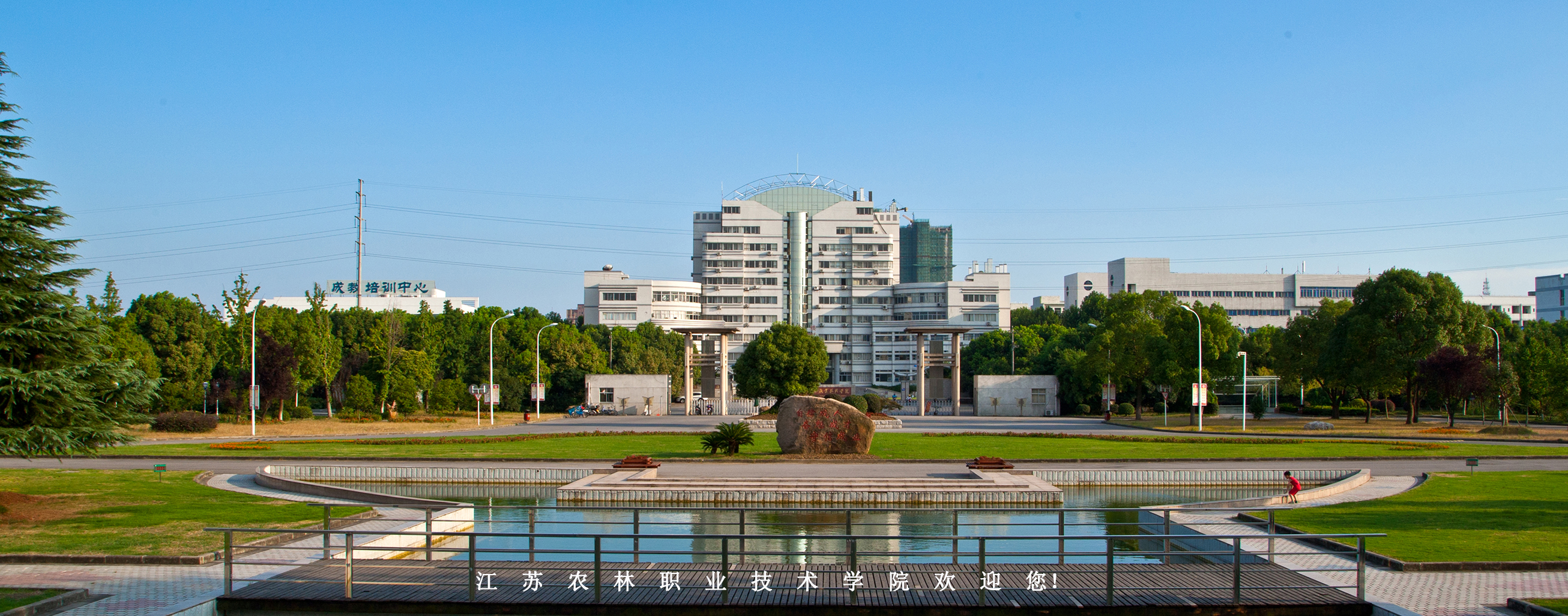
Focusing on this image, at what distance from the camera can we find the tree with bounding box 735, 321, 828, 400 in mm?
60406

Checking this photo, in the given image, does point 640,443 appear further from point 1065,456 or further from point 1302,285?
point 1302,285

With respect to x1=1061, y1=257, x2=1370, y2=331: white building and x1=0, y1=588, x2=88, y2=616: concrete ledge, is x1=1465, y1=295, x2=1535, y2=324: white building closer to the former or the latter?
x1=1061, y1=257, x2=1370, y2=331: white building

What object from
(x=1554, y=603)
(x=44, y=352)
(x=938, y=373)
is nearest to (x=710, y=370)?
(x=938, y=373)

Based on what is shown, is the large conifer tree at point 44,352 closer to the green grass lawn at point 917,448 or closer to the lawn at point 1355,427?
the green grass lawn at point 917,448

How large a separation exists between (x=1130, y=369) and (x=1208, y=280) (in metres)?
72.0

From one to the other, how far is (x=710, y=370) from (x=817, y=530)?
62844mm

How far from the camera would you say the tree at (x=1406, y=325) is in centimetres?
5053

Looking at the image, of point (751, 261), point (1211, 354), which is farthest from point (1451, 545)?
point (751, 261)

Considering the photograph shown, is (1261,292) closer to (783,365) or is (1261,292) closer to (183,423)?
(783,365)

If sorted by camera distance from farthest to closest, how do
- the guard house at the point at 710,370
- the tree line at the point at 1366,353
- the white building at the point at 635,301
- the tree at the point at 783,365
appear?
1. the white building at the point at 635,301
2. the guard house at the point at 710,370
3. the tree at the point at 783,365
4. the tree line at the point at 1366,353

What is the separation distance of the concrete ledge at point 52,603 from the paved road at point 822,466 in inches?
516

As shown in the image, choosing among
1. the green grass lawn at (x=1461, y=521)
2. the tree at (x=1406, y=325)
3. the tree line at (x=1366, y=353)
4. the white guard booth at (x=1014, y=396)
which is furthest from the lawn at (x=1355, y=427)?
the green grass lawn at (x=1461, y=521)

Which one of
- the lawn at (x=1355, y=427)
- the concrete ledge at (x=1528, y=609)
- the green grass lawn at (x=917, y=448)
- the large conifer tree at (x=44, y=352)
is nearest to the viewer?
the concrete ledge at (x=1528, y=609)

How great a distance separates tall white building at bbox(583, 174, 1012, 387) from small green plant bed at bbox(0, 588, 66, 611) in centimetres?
10860
